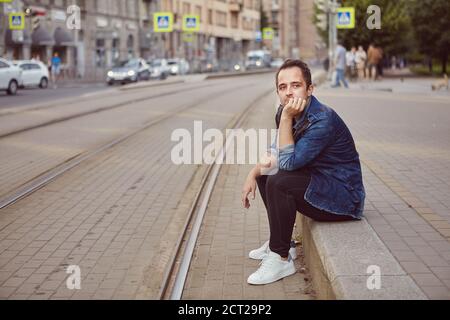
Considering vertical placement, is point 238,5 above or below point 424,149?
above

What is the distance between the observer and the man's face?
5023mm

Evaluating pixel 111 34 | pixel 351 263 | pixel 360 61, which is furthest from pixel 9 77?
pixel 351 263

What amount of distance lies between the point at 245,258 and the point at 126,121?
1157 cm

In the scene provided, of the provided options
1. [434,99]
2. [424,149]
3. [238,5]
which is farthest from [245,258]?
[238,5]

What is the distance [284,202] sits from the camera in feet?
16.1

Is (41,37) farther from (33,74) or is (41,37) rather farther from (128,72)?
(33,74)

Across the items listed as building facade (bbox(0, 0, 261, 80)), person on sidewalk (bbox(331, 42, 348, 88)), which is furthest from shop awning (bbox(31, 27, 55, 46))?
person on sidewalk (bbox(331, 42, 348, 88))

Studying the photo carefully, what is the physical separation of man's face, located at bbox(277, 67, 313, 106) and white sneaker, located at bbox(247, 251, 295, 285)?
114cm

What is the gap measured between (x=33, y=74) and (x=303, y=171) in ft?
108

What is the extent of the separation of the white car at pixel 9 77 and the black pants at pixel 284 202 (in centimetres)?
2718

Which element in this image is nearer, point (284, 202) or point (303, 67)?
point (284, 202)

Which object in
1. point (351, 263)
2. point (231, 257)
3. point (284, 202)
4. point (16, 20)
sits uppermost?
point (16, 20)
